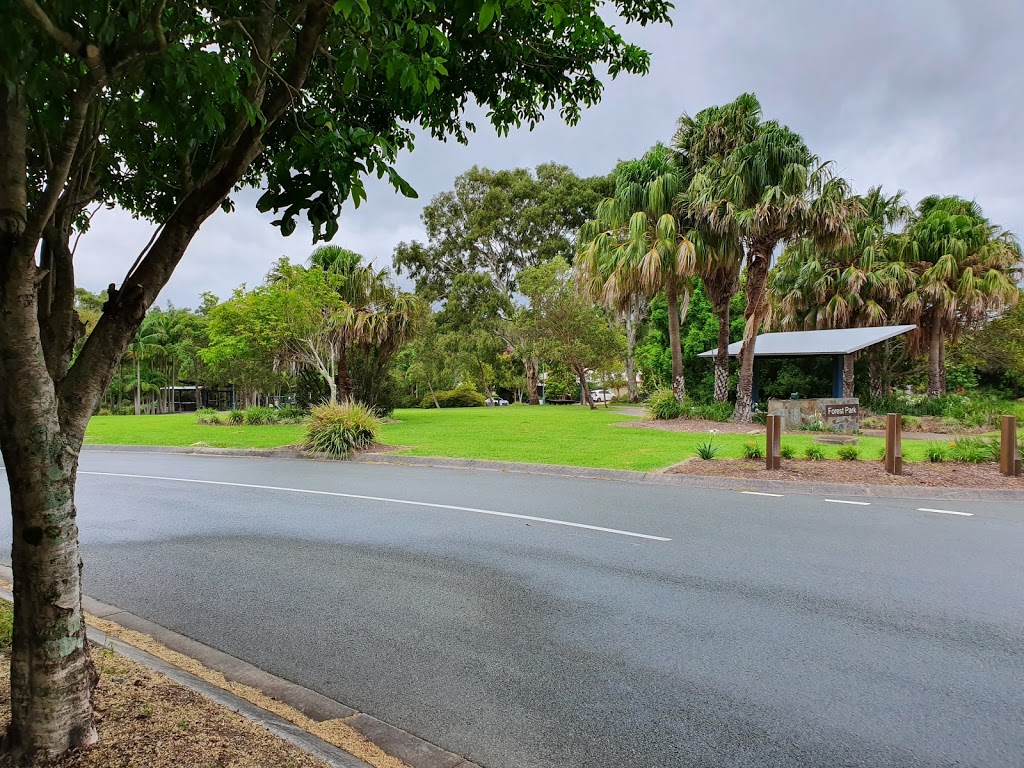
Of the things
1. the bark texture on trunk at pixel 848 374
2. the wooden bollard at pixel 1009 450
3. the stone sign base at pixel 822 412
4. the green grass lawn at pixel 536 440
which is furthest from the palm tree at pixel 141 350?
the wooden bollard at pixel 1009 450

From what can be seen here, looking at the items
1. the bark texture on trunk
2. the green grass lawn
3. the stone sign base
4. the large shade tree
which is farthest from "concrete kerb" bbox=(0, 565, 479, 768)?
the bark texture on trunk

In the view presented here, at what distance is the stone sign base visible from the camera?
813 inches

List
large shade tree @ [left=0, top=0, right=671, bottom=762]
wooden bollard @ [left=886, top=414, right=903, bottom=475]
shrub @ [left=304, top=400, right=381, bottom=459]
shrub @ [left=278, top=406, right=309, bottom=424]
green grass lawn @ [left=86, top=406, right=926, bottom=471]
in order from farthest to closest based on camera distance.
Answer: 1. shrub @ [left=278, top=406, right=309, bottom=424]
2. shrub @ [left=304, top=400, right=381, bottom=459]
3. green grass lawn @ [left=86, top=406, right=926, bottom=471]
4. wooden bollard @ [left=886, top=414, right=903, bottom=475]
5. large shade tree @ [left=0, top=0, right=671, bottom=762]

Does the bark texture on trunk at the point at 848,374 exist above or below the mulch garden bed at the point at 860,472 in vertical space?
above

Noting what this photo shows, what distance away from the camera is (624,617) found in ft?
16.2

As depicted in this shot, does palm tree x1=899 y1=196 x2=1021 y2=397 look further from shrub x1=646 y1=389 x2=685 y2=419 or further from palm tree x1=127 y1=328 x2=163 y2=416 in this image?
palm tree x1=127 y1=328 x2=163 y2=416

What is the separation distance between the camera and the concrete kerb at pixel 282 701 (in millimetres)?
3108

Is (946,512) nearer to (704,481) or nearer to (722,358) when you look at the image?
(704,481)

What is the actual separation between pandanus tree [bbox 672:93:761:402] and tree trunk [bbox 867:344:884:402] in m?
7.82

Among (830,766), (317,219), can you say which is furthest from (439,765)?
(317,219)

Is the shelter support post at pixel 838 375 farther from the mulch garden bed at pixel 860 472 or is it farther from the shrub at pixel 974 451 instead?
the mulch garden bed at pixel 860 472

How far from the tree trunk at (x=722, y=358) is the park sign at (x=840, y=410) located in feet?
14.6

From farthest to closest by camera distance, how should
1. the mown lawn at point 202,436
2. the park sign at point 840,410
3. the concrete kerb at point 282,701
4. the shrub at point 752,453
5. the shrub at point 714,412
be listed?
the shrub at point 714,412 → the park sign at point 840,410 → the mown lawn at point 202,436 → the shrub at point 752,453 → the concrete kerb at point 282,701

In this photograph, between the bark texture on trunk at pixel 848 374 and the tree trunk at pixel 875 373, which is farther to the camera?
the tree trunk at pixel 875 373
